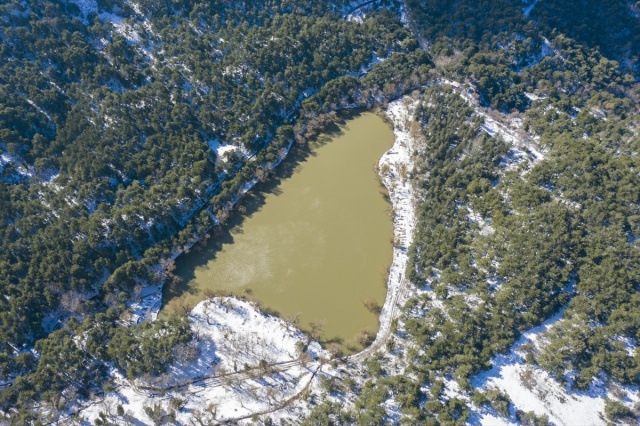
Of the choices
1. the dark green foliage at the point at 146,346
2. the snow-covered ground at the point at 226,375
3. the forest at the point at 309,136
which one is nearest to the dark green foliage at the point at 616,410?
the forest at the point at 309,136

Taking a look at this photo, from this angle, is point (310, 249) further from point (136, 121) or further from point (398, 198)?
point (136, 121)

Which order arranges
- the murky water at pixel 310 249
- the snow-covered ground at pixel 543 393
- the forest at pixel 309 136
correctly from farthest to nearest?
the murky water at pixel 310 249 < the forest at pixel 309 136 < the snow-covered ground at pixel 543 393

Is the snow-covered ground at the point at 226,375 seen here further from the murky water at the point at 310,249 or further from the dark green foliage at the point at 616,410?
the dark green foliage at the point at 616,410

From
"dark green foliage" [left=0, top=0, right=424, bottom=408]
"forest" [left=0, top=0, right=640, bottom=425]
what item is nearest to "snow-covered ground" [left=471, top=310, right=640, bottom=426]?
"forest" [left=0, top=0, right=640, bottom=425]

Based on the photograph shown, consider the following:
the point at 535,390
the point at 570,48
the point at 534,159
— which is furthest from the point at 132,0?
the point at 535,390

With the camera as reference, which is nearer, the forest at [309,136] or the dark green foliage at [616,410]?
the dark green foliage at [616,410]

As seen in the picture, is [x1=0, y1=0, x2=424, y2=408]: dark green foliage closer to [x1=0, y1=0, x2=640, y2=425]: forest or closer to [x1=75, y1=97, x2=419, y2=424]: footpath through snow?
[x1=0, y1=0, x2=640, y2=425]: forest

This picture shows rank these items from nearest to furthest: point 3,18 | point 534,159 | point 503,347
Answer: point 503,347
point 534,159
point 3,18

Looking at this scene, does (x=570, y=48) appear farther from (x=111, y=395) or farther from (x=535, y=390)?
(x=111, y=395)
